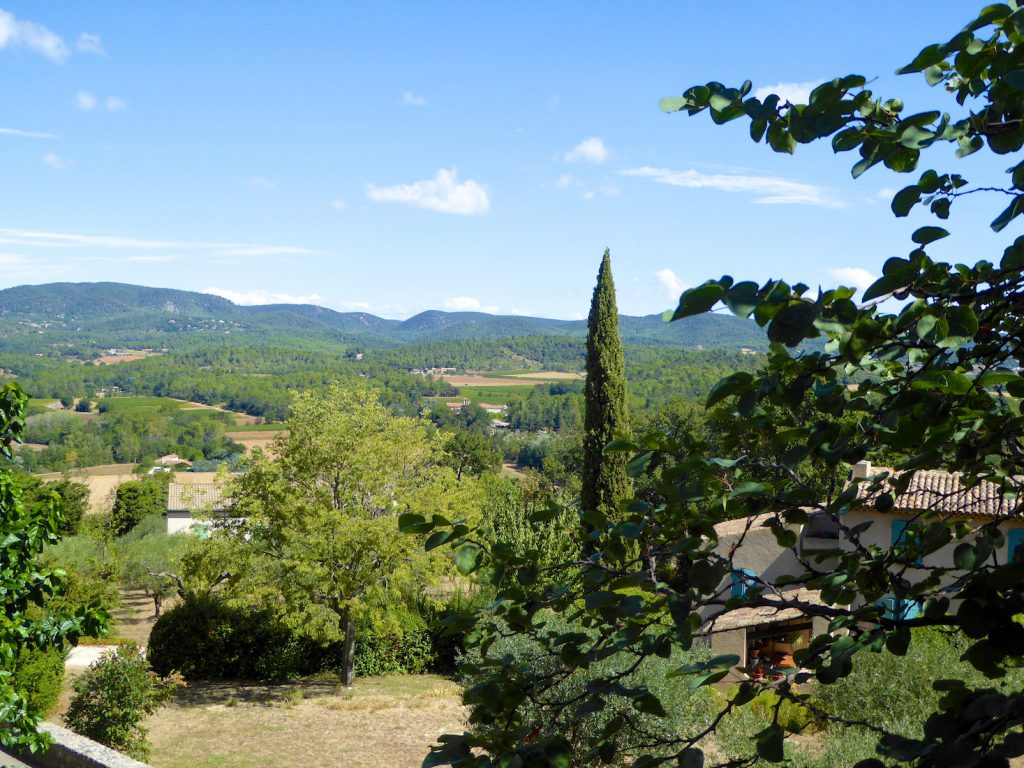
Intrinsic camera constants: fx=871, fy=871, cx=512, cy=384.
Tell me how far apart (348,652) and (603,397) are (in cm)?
934

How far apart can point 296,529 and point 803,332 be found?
1648 cm

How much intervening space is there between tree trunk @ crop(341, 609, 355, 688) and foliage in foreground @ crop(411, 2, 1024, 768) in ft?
53.6

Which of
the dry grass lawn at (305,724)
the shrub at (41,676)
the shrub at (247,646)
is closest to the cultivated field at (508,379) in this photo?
the shrub at (247,646)

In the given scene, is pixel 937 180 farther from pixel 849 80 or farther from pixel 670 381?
pixel 670 381

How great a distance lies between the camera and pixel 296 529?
55.1ft

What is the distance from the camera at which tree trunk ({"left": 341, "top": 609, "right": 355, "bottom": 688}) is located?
17.3m

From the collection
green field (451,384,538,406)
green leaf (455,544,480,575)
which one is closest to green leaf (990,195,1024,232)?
green leaf (455,544,480,575)

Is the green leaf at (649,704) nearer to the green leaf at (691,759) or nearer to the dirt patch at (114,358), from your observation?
the green leaf at (691,759)

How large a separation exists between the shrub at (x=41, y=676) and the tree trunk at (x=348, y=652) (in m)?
5.17

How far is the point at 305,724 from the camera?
47.5 feet

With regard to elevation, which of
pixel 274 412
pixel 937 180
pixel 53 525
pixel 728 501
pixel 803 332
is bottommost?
pixel 274 412

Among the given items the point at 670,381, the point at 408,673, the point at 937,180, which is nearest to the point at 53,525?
the point at 937,180

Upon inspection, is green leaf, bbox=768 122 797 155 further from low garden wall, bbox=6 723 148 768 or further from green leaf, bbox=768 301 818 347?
low garden wall, bbox=6 723 148 768

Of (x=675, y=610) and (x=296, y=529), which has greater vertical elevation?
(x=675, y=610)
